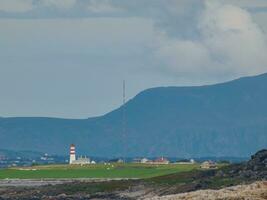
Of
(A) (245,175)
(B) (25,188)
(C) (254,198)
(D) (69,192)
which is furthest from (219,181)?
(C) (254,198)

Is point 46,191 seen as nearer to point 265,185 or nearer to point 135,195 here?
point 135,195

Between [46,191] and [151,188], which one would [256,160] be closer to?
[151,188]

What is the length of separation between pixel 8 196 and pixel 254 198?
6989 cm

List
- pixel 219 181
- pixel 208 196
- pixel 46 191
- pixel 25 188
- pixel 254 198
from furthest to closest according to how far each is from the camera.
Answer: pixel 25 188 → pixel 46 191 → pixel 219 181 → pixel 208 196 → pixel 254 198

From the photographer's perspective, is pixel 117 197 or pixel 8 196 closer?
pixel 117 197

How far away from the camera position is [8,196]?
14362cm

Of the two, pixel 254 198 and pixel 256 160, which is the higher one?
pixel 256 160

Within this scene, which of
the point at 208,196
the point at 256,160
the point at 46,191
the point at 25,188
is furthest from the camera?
the point at 25,188

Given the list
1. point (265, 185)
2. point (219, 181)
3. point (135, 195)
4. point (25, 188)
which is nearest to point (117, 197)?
point (135, 195)

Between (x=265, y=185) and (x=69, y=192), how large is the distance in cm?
6353

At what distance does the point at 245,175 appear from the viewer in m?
129

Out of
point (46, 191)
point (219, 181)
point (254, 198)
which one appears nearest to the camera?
point (254, 198)

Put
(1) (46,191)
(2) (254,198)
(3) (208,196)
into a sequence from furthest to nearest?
(1) (46,191) → (3) (208,196) → (2) (254,198)

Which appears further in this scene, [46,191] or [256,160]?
[46,191]
